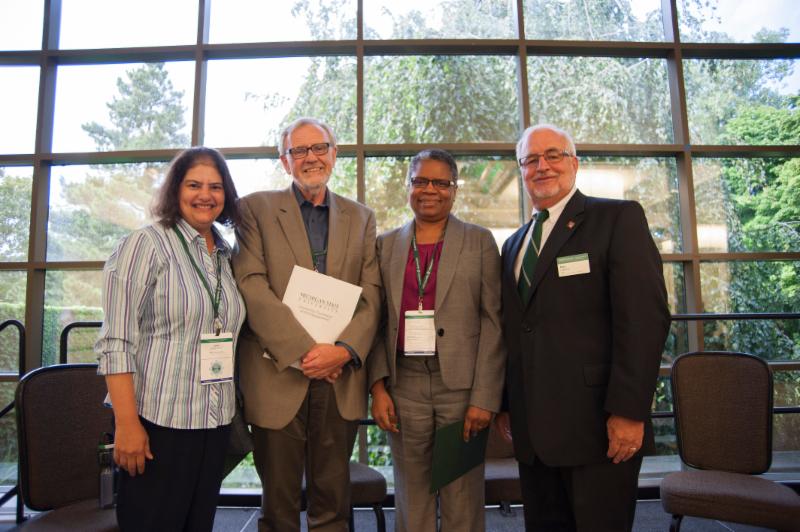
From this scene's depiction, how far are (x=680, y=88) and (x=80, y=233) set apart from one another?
451 centimetres

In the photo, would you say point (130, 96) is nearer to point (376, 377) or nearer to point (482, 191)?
point (482, 191)

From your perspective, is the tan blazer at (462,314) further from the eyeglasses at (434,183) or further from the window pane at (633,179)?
the window pane at (633,179)

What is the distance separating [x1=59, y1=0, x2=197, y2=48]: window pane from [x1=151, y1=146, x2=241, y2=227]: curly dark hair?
240cm

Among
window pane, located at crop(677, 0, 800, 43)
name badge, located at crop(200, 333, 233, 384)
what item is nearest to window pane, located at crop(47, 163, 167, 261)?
name badge, located at crop(200, 333, 233, 384)

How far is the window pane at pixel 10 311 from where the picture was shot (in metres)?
3.39

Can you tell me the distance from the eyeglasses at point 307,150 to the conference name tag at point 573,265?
1.02 metres

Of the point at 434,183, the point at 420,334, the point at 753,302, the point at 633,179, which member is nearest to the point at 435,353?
the point at 420,334

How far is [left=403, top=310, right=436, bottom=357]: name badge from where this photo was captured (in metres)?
1.84

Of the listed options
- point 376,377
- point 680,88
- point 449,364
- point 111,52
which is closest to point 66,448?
point 376,377

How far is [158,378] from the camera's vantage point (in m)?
1.45

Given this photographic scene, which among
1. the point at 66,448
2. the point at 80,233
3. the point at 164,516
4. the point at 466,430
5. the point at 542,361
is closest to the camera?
the point at 164,516

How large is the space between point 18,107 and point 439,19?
3211 millimetres

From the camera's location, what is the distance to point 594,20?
12.0 ft

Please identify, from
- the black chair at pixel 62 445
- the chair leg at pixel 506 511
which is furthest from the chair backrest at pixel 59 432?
the chair leg at pixel 506 511
